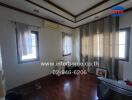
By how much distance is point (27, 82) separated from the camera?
8.58 ft

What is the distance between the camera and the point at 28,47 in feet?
8.39

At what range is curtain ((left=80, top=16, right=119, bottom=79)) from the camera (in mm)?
2873

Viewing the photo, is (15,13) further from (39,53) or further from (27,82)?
(27,82)

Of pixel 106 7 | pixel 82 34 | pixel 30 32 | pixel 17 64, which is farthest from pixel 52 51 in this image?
pixel 106 7

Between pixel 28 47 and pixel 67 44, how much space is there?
224 centimetres

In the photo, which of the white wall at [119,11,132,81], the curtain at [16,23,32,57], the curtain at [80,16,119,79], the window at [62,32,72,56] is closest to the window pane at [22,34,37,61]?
the curtain at [16,23,32,57]

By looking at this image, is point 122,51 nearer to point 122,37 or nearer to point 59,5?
point 122,37

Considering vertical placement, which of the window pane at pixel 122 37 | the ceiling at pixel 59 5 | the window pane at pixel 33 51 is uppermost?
the ceiling at pixel 59 5

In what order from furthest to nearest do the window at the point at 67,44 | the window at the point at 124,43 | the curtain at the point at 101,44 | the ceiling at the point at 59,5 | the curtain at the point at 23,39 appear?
the window at the point at 67,44 < the curtain at the point at 101,44 < the window at the point at 124,43 < the curtain at the point at 23,39 < the ceiling at the point at 59,5

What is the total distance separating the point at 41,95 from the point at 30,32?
190cm

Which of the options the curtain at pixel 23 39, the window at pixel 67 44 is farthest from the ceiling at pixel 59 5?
the window at pixel 67 44

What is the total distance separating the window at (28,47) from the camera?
2375 millimetres

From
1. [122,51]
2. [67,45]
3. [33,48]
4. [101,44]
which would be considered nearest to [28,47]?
[33,48]

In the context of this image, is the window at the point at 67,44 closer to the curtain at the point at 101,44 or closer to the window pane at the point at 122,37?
the curtain at the point at 101,44
